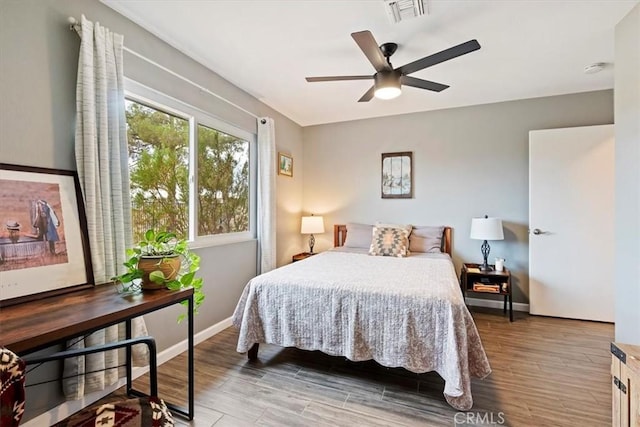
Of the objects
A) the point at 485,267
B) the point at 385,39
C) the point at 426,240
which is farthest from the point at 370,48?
the point at 485,267

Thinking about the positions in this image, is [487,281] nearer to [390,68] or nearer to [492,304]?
[492,304]

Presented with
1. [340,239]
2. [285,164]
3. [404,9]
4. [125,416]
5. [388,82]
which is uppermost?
[404,9]

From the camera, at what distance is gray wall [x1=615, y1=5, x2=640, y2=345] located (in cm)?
184

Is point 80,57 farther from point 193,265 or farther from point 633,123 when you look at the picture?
point 633,123

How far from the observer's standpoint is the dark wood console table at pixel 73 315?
1.04m

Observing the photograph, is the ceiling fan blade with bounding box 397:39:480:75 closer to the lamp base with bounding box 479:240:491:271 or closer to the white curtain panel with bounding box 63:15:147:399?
the white curtain panel with bounding box 63:15:147:399

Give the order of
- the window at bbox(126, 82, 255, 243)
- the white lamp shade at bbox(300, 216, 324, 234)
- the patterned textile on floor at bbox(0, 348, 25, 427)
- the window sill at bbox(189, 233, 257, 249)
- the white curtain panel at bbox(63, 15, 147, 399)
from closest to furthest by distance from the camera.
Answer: the patterned textile on floor at bbox(0, 348, 25, 427)
the white curtain panel at bbox(63, 15, 147, 399)
the window at bbox(126, 82, 255, 243)
the window sill at bbox(189, 233, 257, 249)
the white lamp shade at bbox(300, 216, 324, 234)

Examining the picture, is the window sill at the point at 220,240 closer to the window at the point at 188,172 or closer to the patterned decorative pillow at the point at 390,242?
the window at the point at 188,172

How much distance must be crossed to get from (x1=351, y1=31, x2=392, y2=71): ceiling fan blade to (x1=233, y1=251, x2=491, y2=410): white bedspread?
5.13ft

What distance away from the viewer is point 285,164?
4047mm

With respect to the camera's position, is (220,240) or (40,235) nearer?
(40,235)

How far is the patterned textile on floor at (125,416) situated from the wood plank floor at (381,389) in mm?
667

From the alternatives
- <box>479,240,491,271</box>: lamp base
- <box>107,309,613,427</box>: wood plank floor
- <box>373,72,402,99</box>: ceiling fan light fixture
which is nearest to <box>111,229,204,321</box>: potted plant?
<box>107,309,613,427</box>: wood plank floor

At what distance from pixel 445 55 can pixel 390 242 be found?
202cm
